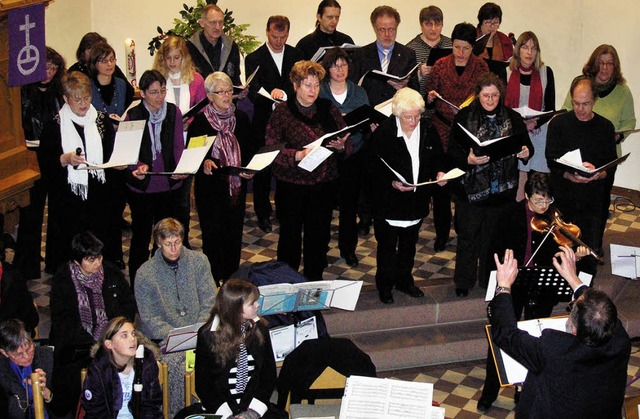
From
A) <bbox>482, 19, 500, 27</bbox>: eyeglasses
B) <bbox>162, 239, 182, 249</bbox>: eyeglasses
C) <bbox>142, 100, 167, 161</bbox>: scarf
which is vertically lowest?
<bbox>162, 239, 182, 249</bbox>: eyeglasses

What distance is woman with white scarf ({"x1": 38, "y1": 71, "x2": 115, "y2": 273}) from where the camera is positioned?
6.82 metres

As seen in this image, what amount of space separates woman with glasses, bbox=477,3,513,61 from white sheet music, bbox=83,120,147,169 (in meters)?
3.28

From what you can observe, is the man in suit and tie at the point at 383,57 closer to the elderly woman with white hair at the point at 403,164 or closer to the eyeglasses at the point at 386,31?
the eyeglasses at the point at 386,31

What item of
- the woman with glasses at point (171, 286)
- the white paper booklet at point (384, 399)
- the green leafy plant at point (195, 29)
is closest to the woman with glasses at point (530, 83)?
the green leafy plant at point (195, 29)

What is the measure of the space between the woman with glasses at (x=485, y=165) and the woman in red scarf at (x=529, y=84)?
0.96 meters

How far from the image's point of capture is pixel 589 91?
24.2 ft

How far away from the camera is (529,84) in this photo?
26.4 feet

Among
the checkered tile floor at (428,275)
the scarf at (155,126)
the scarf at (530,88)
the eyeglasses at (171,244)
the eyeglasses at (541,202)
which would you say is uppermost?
the scarf at (530,88)

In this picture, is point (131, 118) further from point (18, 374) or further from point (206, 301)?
point (18, 374)

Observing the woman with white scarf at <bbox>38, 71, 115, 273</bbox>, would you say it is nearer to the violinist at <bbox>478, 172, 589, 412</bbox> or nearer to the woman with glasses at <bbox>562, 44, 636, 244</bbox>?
the violinist at <bbox>478, 172, 589, 412</bbox>

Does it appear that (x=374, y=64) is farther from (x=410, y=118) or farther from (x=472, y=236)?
(x=472, y=236)

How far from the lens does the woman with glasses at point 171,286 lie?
6.13m

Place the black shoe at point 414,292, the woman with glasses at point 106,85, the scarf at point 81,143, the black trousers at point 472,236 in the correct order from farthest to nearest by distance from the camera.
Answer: the black shoe at point 414,292, the woman with glasses at point 106,85, the black trousers at point 472,236, the scarf at point 81,143

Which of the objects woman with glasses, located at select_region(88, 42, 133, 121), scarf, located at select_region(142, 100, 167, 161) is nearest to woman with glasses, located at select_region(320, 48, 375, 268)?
scarf, located at select_region(142, 100, 167, 161)
